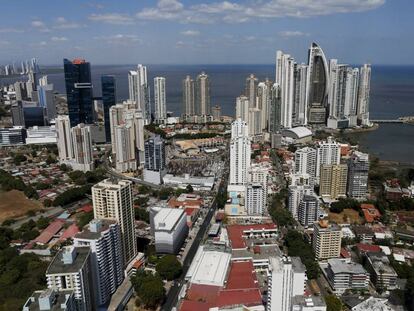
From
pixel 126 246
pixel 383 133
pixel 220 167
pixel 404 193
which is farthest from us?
pixel 383 133

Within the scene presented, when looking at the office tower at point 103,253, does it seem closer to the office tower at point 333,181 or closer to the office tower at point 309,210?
the office tower at point 309,210

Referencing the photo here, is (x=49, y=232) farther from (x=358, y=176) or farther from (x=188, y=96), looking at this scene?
(x=188, y=96)

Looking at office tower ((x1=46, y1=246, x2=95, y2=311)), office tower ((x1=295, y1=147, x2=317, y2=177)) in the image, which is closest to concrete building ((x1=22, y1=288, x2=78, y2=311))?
office tower ((x1=46, y1=246, x2=95, y2=311))

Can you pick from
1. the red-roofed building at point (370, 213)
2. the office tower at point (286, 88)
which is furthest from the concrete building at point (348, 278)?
the office tower at point (286, 88)

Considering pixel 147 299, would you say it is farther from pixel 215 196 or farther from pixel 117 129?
pixel 117 129

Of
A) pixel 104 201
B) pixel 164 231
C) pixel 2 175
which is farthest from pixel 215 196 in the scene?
pixel 2 175

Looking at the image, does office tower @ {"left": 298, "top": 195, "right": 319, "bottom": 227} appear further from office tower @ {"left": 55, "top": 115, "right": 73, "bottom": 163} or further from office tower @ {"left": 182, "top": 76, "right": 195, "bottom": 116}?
office tower @ {"left": 182, "top": 76, "right": 195, "bottom": 116}
